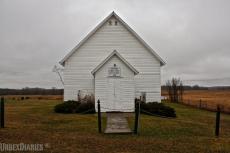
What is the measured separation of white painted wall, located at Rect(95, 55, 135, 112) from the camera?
81.5ft

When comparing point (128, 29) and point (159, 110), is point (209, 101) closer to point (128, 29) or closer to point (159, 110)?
point (128, 29)

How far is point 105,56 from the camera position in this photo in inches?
1110

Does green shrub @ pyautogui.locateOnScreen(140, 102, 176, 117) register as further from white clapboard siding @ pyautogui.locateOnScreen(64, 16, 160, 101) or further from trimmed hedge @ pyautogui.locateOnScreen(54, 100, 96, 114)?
trimmed hedge @ pyautogui.locateOnScreen(54, 100, 96, 114)

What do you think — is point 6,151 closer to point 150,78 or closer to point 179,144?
point 179,144

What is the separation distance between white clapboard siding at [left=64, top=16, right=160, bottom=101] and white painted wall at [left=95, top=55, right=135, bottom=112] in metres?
3.24

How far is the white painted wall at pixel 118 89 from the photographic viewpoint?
2483 cm

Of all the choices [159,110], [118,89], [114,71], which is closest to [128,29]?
[114,71]

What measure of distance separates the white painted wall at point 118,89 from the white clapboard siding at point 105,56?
324cm

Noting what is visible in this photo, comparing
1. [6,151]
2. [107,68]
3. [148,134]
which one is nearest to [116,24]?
[107,68]

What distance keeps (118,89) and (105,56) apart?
14.8ft

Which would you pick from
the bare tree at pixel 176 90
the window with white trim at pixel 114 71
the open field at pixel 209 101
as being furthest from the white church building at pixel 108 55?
the bare tree at pixel 176 90

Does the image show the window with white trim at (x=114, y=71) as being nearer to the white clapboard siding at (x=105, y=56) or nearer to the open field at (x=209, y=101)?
the white clapboard siding at (x=105, y=56)

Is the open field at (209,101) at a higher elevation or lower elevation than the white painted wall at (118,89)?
lower

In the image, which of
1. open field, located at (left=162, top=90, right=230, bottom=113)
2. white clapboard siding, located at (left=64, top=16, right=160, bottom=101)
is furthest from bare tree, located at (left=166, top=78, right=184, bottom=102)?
white clapboard siding, located at (left=64, top=16, right=160, bottom=101)
